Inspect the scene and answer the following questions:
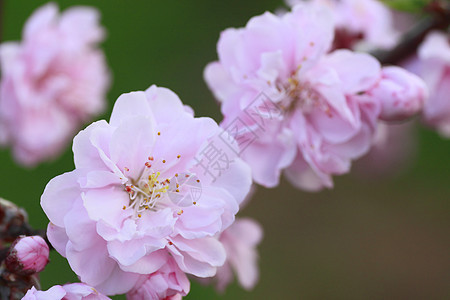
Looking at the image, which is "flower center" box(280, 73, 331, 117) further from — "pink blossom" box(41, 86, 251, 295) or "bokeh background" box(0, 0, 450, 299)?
"bokeh background" box(0, 0, 450, 299)

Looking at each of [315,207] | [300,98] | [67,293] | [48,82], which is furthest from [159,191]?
[315,207]

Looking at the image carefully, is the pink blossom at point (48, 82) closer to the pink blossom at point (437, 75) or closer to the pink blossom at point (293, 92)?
the pink blossom at point (293, 92)

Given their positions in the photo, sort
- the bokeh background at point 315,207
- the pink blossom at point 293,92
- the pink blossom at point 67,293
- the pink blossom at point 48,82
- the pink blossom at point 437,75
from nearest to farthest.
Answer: the pink blossom at point 67,293 < the pink blossom at point 293,92 < the pink blossom at point 437,75 < the pink blossom at point 48,82 < the bokeh background at point 315,207

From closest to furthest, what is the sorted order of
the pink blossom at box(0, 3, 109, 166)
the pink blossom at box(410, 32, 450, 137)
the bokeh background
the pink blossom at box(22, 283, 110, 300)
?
the pink blossom at box(22, 283, 110, 300) < the pink blossom at box(410, 32, 450, 137) < the pink blossom at box(0, 3, 109, 166) < the bokeh background

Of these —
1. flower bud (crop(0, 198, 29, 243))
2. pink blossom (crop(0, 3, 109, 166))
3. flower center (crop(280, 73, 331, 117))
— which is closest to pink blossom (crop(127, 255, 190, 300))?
flower bud (crop(0, 198, 29, 243))

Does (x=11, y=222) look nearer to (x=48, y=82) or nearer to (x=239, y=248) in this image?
(x=239, y=248)

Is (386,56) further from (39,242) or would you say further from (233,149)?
(39,242)

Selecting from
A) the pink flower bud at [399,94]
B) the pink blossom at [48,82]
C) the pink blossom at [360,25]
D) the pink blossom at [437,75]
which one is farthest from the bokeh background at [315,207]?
the pink flower bud at [399,94]
